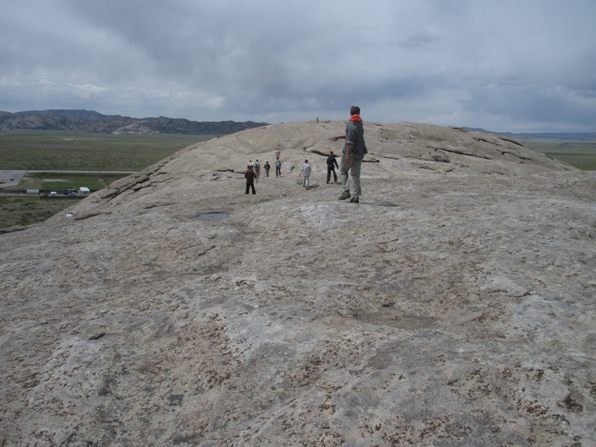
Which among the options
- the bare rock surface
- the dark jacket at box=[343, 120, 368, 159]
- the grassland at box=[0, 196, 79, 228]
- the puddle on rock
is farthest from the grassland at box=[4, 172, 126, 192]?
the bare rock surface

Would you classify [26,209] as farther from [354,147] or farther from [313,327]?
[313,327]

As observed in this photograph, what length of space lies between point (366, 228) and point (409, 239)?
127 centimetres

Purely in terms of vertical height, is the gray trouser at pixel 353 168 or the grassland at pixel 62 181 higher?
the gray trouser at pixel 353 168

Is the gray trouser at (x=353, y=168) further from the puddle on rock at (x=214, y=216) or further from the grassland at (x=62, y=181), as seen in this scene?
the grassland at (x=62, y=181)

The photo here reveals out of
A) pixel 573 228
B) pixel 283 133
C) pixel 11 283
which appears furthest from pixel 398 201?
pixel 283 133

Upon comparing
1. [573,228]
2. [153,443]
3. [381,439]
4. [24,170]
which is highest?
[573,228]

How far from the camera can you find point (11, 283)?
1034 centimetres

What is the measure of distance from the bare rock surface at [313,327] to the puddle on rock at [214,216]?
90 centimetres

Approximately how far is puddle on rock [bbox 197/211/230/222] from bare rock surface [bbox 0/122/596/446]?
35.2 inches

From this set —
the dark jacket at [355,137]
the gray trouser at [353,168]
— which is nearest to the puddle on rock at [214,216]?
the gray trouser at [353,168]

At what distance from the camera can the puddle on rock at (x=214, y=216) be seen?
14892 millimetres

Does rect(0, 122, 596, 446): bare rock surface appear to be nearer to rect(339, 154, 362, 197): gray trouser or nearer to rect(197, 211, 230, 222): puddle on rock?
rect(339, 154, 362, 197): gray trouser

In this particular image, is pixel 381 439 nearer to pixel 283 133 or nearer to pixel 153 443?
pixel 153 443

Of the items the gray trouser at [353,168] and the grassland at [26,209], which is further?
the grassland at [26,209]
